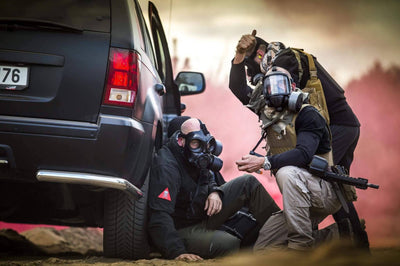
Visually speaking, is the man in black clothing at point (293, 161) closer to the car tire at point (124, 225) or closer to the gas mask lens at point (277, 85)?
the gas mask lens at point (277, 85)

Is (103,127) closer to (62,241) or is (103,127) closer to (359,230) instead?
(359,230)

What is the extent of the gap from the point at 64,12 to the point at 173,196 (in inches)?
64.4

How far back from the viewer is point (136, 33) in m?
3.89

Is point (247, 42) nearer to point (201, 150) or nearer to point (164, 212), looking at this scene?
point (201, 150)

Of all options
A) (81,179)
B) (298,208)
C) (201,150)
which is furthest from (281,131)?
(81,179)

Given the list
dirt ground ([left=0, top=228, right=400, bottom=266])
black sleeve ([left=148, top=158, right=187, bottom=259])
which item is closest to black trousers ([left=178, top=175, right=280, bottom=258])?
dirt ground ([left=0, top=228, right=400, bottom=266])

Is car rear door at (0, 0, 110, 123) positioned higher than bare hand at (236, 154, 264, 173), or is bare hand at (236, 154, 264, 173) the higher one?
car rear door at (0, 0, 110, 123)

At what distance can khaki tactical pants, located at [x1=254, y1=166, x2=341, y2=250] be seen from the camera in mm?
3932

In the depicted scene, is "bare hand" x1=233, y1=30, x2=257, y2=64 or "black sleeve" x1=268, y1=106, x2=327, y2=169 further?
"bare hand" x1=233, y1=30, x2=257, y2=64

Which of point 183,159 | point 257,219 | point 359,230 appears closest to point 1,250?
point 183,159

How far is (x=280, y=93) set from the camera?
13.3ft

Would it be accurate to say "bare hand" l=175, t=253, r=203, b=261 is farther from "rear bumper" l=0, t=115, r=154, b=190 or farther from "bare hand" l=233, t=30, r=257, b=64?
Answer: "bare hand" l=233, t=30, r=257, b=64

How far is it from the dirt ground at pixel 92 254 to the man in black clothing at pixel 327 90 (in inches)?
15.9

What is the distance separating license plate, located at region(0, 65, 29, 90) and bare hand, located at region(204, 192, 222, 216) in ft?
6.01
